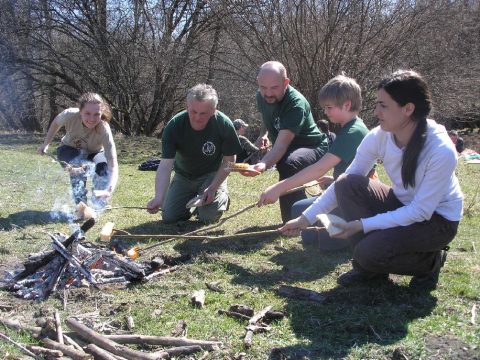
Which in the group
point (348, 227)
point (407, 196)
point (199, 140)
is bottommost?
point (348, 227)

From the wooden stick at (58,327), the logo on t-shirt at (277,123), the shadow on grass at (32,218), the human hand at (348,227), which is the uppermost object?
the logo on t-shirt at (277,123)

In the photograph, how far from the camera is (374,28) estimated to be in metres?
12.6

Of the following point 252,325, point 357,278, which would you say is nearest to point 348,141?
point 357,278

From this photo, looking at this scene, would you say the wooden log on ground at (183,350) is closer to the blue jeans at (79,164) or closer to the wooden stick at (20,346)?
the wooden stick at (20,346)

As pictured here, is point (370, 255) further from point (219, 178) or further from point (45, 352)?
point (219, 178)

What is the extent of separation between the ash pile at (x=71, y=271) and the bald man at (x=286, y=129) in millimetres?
1622

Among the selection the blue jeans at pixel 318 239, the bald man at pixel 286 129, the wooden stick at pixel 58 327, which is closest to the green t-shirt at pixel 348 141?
the blue jeans at pixel 318 239

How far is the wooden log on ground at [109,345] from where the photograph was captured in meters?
2.57

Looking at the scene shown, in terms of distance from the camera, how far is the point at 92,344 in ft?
8.70

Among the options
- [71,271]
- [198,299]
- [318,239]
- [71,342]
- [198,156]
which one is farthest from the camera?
[198,156]

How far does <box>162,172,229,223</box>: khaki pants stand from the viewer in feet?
18.3

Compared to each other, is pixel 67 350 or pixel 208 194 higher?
pixel 208 194

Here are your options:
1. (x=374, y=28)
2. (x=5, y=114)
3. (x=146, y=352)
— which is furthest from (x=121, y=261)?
(x=5, y=114)

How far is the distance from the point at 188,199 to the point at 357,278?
252 centimetres
